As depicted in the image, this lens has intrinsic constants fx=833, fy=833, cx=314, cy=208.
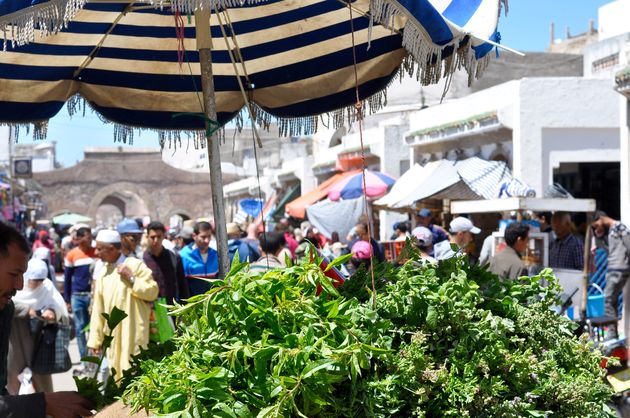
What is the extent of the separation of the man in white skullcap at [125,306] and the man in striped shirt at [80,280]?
2.17m

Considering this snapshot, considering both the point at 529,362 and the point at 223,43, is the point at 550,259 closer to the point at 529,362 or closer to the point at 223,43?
the point at 223,43

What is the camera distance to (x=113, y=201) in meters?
73.9

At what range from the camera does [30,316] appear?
7039 millimetres

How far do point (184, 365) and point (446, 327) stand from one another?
2.69 ft

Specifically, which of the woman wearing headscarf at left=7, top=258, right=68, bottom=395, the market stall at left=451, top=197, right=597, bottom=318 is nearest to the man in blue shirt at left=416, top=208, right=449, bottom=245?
the market stall at left=451, top=197, right=597, bottom=318

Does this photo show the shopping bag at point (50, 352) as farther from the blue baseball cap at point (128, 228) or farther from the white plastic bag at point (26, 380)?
the blue baseball cap at point (128, 228)

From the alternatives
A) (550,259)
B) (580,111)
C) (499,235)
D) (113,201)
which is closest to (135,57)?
(550,259)

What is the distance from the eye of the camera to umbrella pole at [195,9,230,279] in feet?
13.9

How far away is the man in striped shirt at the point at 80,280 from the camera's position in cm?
955

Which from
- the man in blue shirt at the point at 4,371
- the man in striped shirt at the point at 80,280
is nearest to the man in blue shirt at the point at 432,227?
the man in striped shirt at the point at 80,280

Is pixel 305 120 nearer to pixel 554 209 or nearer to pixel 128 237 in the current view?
pixel 128 237

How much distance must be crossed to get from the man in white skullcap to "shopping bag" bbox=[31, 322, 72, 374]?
0.88 feet

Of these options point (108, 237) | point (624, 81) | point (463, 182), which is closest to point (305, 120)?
point (108, 237)

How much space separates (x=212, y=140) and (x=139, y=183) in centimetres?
6522
